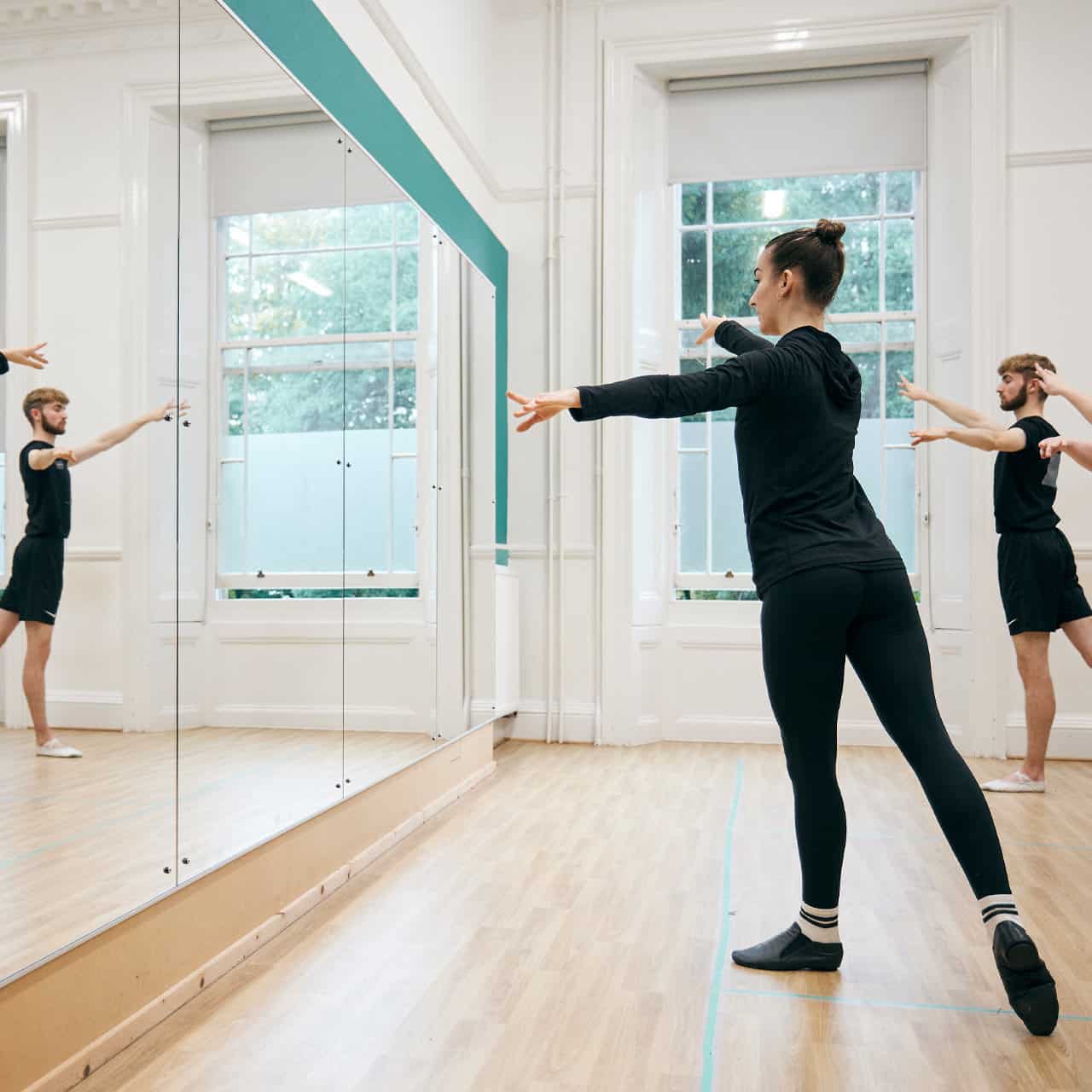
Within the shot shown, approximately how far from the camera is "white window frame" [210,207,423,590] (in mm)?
2137

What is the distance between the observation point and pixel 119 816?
180cm

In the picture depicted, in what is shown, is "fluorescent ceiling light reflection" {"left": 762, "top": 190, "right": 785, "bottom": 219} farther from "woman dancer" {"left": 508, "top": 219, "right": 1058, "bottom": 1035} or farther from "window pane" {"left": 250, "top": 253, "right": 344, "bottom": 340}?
"woman dancer" {"left": 508, "top": 219, "right": 1058, "bottom": 1035}

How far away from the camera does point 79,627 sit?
5.46 ft

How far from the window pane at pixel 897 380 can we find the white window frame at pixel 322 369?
273 cm

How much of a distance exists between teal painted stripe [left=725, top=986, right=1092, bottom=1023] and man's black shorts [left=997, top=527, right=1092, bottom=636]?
228 cm

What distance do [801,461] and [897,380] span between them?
358 centimetres

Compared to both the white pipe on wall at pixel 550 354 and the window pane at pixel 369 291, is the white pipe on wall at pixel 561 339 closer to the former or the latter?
the white pipe on wall at pixel 550 354

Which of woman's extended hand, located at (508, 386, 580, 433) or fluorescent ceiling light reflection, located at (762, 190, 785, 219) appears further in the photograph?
fluorescent ceiling light reflection, located at (762, 190, 785, 219)

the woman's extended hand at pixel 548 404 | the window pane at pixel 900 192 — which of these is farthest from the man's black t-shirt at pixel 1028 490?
the woman's extended hand at pixel 548 404

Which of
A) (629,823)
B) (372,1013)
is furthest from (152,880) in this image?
(629,823)

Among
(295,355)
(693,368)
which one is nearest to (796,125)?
(693,368)

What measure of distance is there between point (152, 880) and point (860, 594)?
1.39 meters

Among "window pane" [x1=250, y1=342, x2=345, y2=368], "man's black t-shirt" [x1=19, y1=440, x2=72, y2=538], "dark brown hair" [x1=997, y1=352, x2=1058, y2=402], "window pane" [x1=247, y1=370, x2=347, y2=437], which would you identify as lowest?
"man's black t-shirt" [x1=19, y1=440, x2=72, y2=538]

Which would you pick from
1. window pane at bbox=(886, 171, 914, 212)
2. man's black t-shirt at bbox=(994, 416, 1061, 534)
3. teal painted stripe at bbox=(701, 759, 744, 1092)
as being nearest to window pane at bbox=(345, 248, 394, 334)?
teal painted stripe at bbox=(701, 759, 744, 1092)
